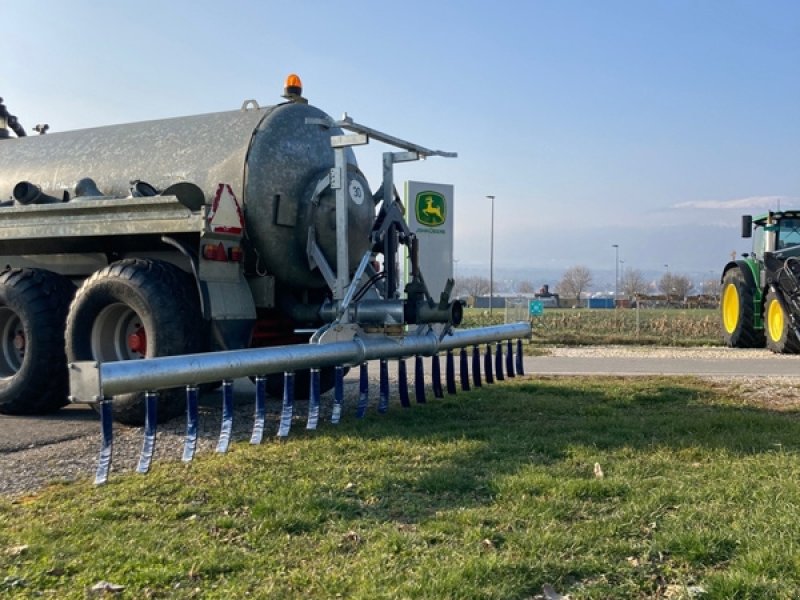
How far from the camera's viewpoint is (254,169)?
7.21m

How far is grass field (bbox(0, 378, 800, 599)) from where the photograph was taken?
3268mm

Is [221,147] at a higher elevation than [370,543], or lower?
higher

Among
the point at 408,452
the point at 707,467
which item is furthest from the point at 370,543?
the point at 707,467

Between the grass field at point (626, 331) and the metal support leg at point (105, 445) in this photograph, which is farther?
the grass field at point (626, 331)

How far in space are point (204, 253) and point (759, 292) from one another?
12518 mm

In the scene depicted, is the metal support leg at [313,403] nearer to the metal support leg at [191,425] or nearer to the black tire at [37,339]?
the metal support leg at [191,425]

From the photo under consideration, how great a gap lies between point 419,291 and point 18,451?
3.55 meters

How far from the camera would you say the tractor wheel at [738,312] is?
52.4 feet

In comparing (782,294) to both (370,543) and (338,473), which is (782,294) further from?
(370,543)

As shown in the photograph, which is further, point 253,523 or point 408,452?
point 408,452

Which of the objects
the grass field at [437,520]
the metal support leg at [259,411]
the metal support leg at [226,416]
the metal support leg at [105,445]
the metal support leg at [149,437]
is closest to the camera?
the grass field at [437,520]

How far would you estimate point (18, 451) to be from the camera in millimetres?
6043

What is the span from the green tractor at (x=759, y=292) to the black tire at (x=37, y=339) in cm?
1146

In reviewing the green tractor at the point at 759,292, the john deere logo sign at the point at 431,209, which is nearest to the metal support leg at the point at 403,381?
the john deere logo sign at the point at 431,209
